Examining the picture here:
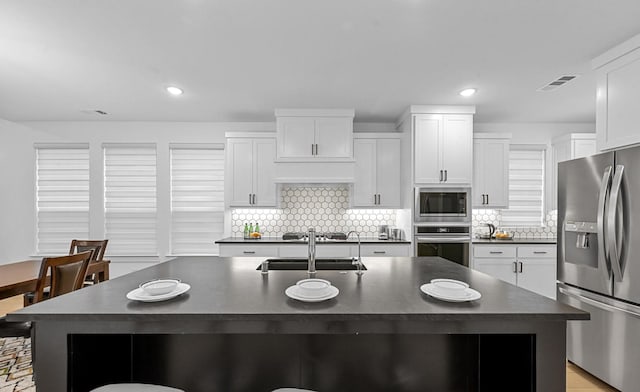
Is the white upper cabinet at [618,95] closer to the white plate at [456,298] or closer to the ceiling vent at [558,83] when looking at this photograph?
the ceiling vent at [558,83]

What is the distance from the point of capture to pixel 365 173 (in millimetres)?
4844

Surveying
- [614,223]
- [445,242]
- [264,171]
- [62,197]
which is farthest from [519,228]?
[62,197]

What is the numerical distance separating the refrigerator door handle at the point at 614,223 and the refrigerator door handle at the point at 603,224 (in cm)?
5

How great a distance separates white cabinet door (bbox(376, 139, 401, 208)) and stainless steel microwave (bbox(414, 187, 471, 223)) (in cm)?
50

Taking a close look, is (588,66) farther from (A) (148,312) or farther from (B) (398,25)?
(A) (148,312)

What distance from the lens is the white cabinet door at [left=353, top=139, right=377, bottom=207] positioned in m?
4.84

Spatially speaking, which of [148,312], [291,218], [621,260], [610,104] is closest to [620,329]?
[621,260]

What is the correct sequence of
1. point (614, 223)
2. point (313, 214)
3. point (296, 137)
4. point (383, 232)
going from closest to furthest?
point (614, 223) < point (296, 137) < point (383, 232) < point (313, 214)

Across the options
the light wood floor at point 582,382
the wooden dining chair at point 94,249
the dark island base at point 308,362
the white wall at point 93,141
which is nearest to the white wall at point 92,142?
the white wall at point 93,141

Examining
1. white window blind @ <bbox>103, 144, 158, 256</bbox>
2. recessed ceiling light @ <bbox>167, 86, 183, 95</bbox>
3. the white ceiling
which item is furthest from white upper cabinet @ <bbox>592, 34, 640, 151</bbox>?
white window blind @ <bbox>103, 144, 158, 256</bbox>

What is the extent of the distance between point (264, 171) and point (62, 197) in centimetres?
319

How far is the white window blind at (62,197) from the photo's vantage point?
17.3 ft

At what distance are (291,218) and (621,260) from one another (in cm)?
371

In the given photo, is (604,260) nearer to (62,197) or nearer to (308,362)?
(308,362)
